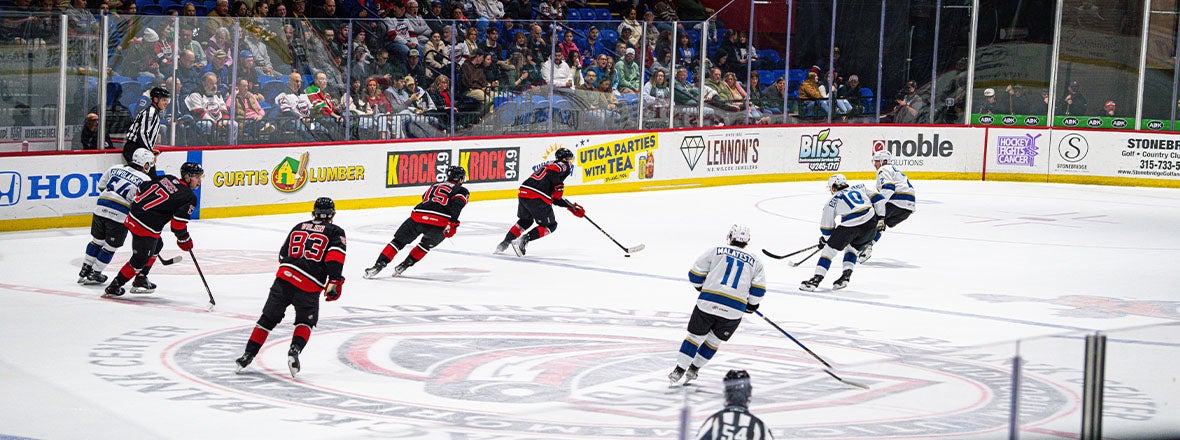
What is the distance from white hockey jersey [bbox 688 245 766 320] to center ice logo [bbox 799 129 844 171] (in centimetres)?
1408

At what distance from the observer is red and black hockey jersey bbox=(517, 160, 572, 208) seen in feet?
42.7

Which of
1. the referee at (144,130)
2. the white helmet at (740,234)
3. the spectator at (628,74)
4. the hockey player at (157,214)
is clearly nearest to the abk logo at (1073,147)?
the spectator at (628,74)

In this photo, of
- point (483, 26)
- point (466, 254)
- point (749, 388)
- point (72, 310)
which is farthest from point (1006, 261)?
point (749, 388)

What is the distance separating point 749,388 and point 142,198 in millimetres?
6728

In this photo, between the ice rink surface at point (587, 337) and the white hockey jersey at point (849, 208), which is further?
the white hockey jersey at point (849, 208)

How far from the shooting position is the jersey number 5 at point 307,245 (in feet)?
24.8

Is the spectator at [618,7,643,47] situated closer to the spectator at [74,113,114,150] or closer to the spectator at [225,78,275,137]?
the spectator at [225,78,275,137]

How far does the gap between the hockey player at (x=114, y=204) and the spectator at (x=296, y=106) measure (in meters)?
5.10

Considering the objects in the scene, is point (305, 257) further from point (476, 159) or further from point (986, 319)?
point (476, 159)

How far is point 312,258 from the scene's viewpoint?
756 centimetres

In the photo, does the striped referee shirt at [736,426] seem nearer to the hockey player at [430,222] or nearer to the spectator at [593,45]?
the hockey player at [430,222]

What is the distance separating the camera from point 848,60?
22484 mm

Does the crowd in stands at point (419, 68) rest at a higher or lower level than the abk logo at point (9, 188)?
higher

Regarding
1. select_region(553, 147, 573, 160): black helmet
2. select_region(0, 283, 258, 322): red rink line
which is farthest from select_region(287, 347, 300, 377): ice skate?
select_region(553, 147, 573, 160): black helmet
